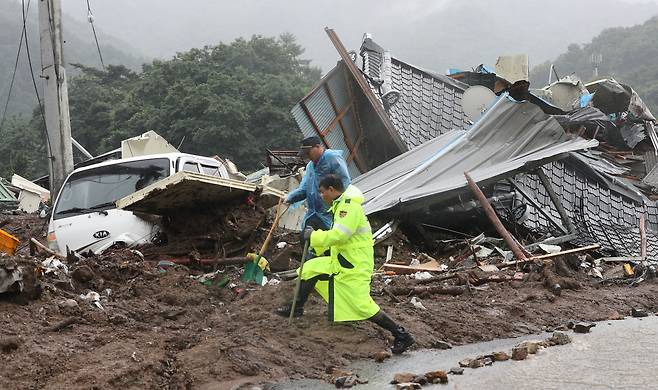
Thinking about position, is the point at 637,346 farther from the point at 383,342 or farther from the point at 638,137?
the point at 638,137

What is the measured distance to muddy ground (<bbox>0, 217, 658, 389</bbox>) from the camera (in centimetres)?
464

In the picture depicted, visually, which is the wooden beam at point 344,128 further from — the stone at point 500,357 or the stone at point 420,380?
the stone at point 420,380

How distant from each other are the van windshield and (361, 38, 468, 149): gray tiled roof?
6120 millimetres

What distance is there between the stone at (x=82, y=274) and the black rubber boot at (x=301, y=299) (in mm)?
2143

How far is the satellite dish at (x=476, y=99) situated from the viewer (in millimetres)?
14531

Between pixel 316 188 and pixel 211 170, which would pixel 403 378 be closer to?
pixel 316 188

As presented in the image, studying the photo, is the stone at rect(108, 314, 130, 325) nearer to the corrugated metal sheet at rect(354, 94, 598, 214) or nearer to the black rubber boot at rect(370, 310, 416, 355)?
the black rubber boot at rect(370, 310, 416, 355)

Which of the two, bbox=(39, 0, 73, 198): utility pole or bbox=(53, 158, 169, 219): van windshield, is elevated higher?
bbox=(39, 0, 73, 198): utility pole

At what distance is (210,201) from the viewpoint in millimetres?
8969


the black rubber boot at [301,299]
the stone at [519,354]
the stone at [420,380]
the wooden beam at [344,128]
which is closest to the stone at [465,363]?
the stone at [519,354]

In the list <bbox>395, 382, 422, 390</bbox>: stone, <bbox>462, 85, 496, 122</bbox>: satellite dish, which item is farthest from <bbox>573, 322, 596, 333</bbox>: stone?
<bbox>462, 85, 496, 122</bbox>: satellite dish

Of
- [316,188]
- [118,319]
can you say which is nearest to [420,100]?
[316,188]

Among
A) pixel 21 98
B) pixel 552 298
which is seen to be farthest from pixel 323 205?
pixel 21 98

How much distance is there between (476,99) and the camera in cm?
1463
